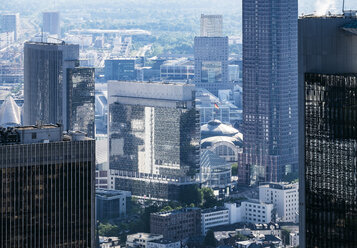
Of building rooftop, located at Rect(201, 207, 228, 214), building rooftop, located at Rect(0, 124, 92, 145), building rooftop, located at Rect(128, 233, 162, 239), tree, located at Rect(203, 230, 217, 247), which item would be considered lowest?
tree, located at Rect(203, 230, 217, 247)

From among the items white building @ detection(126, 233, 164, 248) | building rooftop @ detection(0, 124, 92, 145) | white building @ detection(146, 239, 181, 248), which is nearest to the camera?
building rooftop @ detection(0, 124, 92, 145)

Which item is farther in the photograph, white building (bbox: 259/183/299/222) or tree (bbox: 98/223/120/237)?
white building (bbox: 259/183/299/222)

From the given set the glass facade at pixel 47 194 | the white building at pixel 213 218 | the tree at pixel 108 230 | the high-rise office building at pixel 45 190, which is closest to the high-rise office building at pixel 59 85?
the tree at pixel 108 230

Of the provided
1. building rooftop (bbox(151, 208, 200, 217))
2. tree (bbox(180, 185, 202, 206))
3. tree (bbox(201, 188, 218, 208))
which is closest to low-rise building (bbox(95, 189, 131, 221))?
tree (bbox(180, 185, 202, 206))

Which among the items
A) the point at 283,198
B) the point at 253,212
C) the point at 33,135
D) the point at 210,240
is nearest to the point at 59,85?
the point at 253,212

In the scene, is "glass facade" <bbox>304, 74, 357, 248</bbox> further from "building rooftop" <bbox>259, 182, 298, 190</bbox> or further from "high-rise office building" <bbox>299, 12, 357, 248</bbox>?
"building rooftop" <bbox>259, 182, 298, 190</bbox>

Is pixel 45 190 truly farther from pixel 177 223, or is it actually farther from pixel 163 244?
pixel 177 223

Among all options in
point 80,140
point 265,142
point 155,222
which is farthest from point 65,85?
Answer: point 80,140

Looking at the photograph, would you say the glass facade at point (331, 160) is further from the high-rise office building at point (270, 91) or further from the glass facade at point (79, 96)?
the high-rise office building at point (270, 91)
